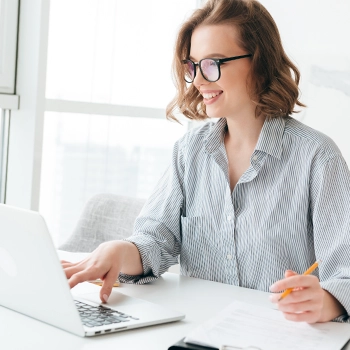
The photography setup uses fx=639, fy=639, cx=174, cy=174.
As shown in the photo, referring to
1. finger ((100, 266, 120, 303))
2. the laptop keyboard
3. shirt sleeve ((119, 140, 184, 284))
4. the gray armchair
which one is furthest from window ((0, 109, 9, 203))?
the laptop keyboard

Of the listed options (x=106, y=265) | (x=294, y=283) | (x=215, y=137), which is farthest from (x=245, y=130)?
(x=294, y=283)

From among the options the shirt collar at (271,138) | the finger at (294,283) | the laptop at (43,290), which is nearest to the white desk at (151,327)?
the laptop at (43,290)

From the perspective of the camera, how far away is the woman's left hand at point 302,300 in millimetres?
1207

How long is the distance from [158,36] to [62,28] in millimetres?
709

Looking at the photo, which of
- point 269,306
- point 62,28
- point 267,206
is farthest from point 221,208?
point 62,28

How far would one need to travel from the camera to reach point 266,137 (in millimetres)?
1721

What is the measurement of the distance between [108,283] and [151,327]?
0.21 m

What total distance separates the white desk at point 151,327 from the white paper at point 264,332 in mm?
53

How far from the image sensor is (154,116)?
11.3 ft

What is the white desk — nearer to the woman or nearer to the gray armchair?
the woman

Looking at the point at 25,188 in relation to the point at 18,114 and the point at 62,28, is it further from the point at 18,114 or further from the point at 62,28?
the point at 62,28

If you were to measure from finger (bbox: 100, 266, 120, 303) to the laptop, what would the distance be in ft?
0.09

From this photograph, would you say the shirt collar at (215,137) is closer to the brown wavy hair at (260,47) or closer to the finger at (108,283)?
the brown wavy hair at (260,47)

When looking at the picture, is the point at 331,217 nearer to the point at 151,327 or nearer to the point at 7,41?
the point at 151,327
